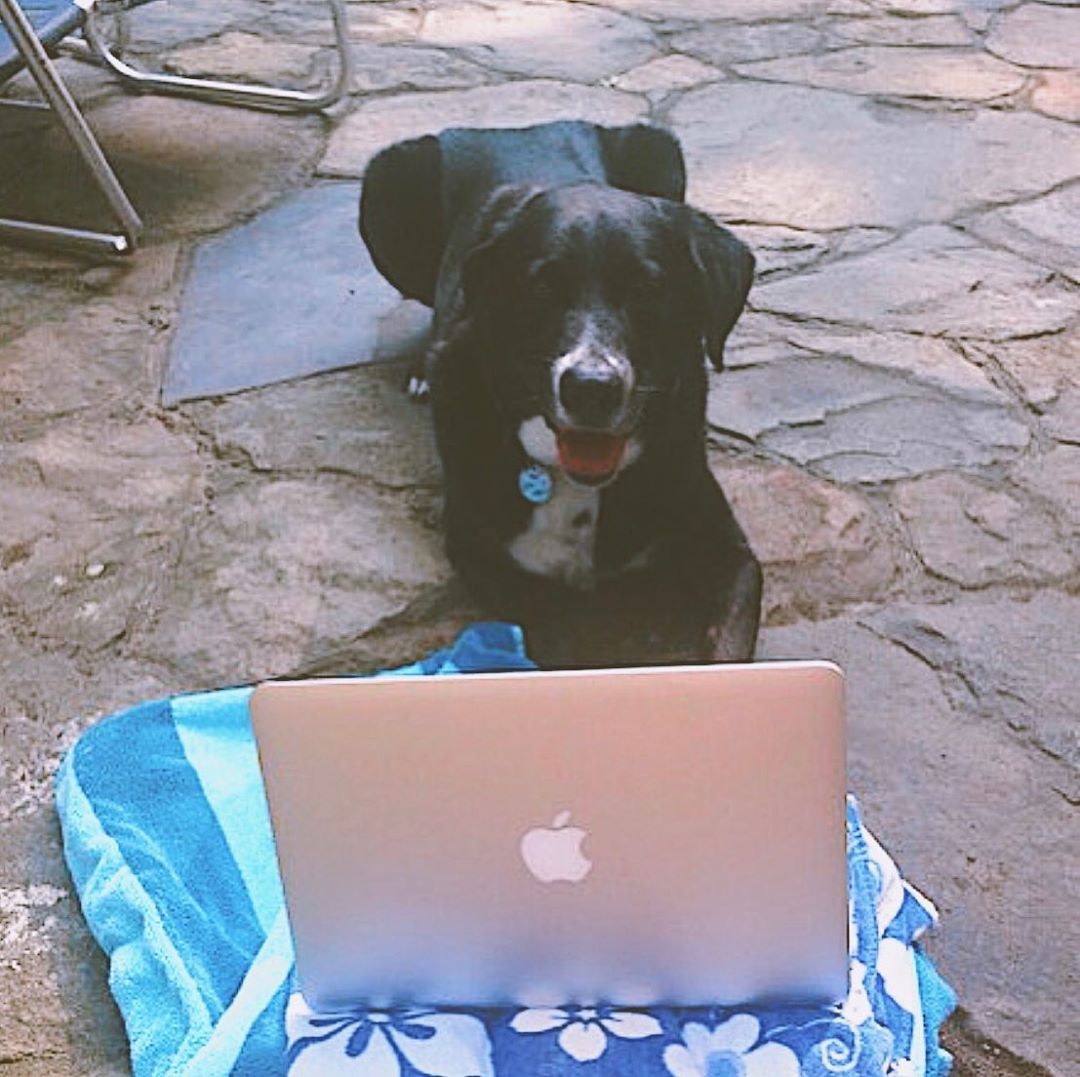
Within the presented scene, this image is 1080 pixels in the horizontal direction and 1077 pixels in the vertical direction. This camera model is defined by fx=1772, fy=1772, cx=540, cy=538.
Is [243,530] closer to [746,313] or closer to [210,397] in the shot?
[210,397]

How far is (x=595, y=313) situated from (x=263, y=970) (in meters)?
0.81

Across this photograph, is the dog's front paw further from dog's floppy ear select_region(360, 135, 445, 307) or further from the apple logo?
the apple logo

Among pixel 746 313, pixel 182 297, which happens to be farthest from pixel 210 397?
pixel 746 313

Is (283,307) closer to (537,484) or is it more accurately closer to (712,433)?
(712,433)

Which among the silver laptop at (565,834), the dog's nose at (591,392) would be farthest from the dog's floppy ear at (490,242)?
the silver laptop at (565,834)

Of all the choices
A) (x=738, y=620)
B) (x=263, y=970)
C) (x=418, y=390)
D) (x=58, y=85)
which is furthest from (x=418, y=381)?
(x=263, y=970)

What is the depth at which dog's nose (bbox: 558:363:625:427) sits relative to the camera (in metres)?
1.86

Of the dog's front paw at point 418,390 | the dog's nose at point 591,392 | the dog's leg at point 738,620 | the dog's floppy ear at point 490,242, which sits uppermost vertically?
the dog's floppy ear at point 490,242

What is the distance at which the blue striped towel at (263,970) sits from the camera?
4.27ft

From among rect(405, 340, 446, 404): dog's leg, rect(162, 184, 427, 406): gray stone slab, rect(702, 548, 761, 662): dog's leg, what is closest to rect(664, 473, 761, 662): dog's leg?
rect(702, 548, 761, 662): dog's leg

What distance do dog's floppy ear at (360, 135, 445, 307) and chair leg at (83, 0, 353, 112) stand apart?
936 mm

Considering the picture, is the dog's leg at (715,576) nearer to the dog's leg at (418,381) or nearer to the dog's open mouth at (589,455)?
the dog's open mouth at (589,455)

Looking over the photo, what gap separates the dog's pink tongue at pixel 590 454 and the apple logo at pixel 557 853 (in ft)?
2.53

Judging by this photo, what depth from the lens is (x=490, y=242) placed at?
78.2 inches
